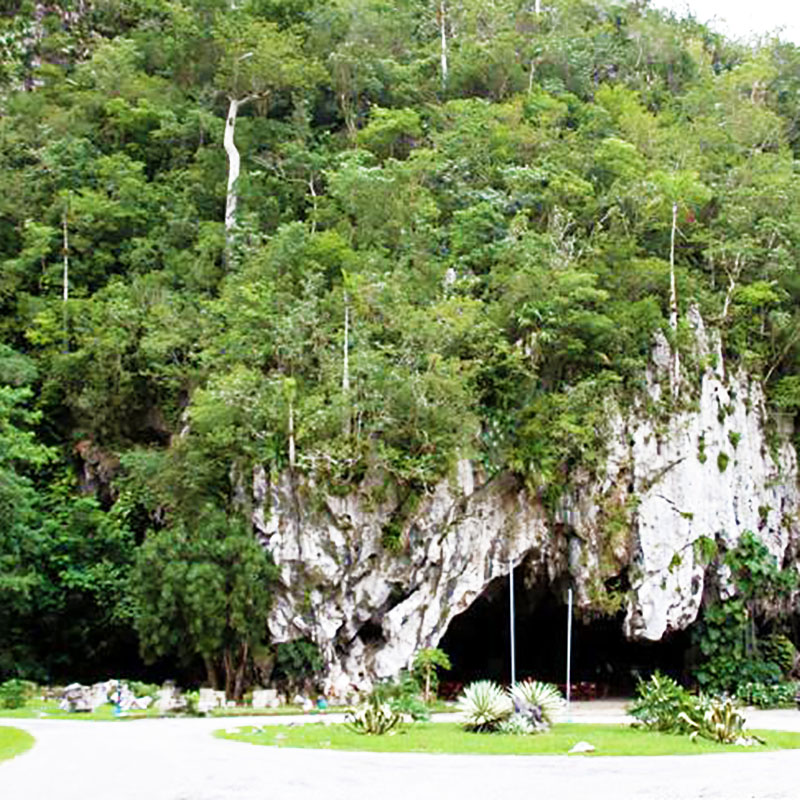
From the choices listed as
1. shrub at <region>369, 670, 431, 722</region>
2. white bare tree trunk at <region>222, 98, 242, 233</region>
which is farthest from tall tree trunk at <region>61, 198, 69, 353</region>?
shrub at <region>369, 670, 431, 722</region>

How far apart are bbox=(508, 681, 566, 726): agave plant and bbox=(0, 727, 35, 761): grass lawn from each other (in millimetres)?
7824

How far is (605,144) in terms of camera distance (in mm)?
31328

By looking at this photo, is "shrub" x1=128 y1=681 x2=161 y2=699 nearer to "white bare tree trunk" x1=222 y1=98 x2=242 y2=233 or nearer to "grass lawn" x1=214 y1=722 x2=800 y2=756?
"grass lawn" x1=214 y1=722 x2=800 y2=756

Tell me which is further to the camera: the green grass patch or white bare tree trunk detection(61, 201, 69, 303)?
white bare tree trunk detection(61, 201, 69, 303)

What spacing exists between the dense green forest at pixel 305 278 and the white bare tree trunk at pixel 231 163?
137mm

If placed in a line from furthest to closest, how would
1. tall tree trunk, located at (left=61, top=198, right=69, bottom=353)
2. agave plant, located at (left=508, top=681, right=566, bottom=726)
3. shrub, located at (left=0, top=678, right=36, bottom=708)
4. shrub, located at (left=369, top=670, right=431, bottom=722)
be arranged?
tall tree trunk, located at (left=61, top=198, right=69, bottom=353), shrub, located at (left=0, top=678, right=36, bottom=708), shrub, located at (left=369, top=670, right=431, bottom=722), agave plant, located at (left=508, top=681, right=566, bottom=726)

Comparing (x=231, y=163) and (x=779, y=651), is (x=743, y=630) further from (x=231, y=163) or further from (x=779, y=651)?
(x=231, y=163)

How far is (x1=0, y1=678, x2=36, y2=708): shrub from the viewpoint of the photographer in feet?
67.6

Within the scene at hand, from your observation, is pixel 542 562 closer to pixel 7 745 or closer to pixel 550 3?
pixel 7 745

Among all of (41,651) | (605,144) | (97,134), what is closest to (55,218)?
(97,134)

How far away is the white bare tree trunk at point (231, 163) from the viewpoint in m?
32.4

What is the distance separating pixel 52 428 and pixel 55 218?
715 centimetres

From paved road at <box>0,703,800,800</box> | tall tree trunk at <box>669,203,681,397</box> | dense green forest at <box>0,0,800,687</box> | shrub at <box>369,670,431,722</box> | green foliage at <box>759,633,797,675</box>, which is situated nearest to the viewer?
paved road at <box>0,703,800,800</box>

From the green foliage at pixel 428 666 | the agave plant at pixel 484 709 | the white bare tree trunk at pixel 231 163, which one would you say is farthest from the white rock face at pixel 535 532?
the white bare tree trunk at pixel 231 163
